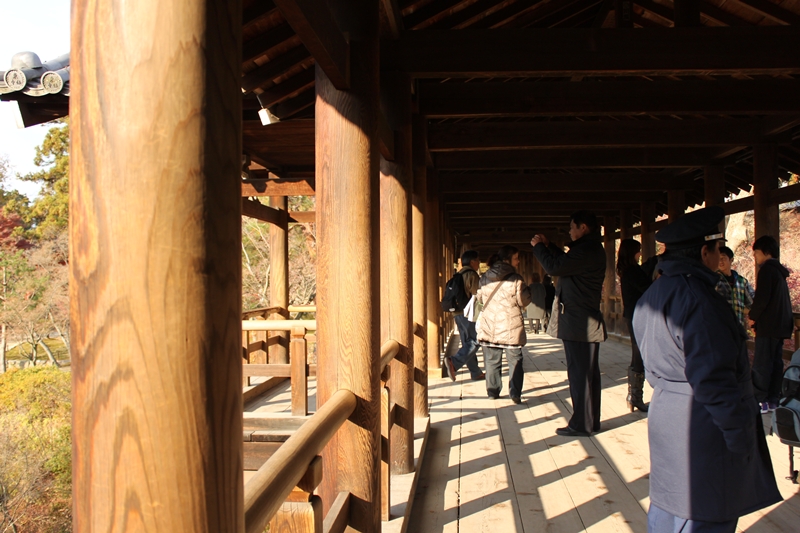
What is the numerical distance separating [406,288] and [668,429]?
219cm

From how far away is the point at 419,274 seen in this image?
220 inches

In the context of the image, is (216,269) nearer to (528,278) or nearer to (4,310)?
(4,310)

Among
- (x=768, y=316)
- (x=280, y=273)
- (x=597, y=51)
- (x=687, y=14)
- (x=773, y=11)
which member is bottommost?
(x=768, y=316)

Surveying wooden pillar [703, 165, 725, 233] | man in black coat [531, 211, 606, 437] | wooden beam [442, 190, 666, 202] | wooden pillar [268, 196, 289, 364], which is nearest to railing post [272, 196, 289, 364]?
wooden pillar [268, 196, 289, 364]

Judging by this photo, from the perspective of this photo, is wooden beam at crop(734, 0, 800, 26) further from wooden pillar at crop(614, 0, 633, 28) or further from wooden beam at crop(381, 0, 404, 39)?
wooden beam at crop(381, 0, 404, 39)

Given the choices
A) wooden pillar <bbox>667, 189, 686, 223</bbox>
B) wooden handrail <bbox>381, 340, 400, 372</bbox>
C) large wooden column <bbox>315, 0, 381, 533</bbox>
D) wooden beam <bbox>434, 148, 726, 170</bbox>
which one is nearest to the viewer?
large wooden column <bbox>315, 0, 381, 533</bbox>

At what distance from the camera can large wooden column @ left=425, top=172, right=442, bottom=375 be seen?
314 inches

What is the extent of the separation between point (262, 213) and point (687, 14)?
5.29 metres

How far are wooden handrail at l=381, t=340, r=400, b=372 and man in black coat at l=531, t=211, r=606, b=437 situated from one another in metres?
1.41

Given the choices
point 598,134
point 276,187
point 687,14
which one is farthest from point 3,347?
point 687,14

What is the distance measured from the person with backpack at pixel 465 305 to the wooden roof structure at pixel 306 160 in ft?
3.75

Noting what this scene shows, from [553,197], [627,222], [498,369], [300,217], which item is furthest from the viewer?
[627,222]

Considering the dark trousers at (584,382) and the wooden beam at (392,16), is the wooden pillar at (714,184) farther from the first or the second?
the wooden beam at (392,16)

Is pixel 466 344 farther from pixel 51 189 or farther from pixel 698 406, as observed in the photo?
pixel 51 189
